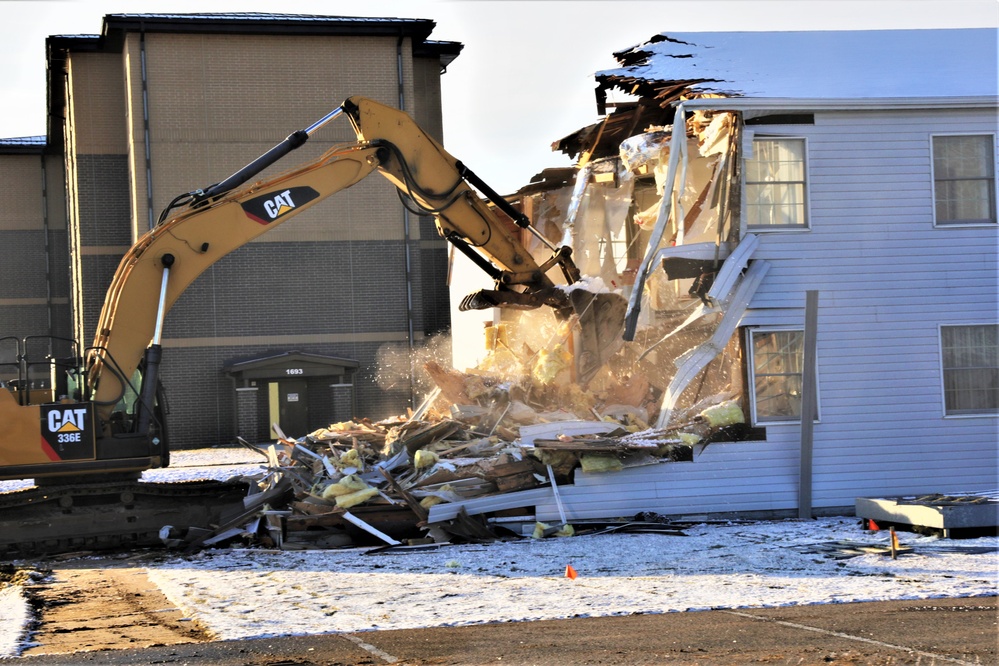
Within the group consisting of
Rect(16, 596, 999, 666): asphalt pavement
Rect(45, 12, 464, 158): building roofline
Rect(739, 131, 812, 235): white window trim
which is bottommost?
Rect(16, 596, 999, 666): asphalt pavement

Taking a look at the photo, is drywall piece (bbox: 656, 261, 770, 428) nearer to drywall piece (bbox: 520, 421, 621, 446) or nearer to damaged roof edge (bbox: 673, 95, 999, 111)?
drywall piece (bbox: 520, 421, 621, 446)

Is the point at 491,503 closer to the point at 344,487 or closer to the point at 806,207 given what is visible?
the point at 344,487

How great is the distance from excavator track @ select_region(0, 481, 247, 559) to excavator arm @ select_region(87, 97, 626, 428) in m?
1.23

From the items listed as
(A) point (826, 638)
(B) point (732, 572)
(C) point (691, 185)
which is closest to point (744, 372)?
(C) point (691, 185)

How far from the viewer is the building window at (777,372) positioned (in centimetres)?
1591

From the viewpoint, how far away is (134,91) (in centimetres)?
3438

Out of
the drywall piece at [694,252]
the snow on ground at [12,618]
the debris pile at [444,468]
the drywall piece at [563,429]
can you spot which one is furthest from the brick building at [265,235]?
the snow on ground at [12,618]

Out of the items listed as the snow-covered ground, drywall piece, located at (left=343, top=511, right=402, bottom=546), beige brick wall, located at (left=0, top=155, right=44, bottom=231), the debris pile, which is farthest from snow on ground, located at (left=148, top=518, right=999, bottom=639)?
beige brick wall, located at (left=0, top=155, right=44, bottom=231)

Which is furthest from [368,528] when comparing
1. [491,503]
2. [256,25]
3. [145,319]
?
[256,25]

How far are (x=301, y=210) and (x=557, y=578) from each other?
6.37m

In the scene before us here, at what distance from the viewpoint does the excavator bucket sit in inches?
707

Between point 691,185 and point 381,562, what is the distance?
27.2 feet

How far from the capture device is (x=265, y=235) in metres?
34.6

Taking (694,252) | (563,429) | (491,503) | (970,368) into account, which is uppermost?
(694,252)
